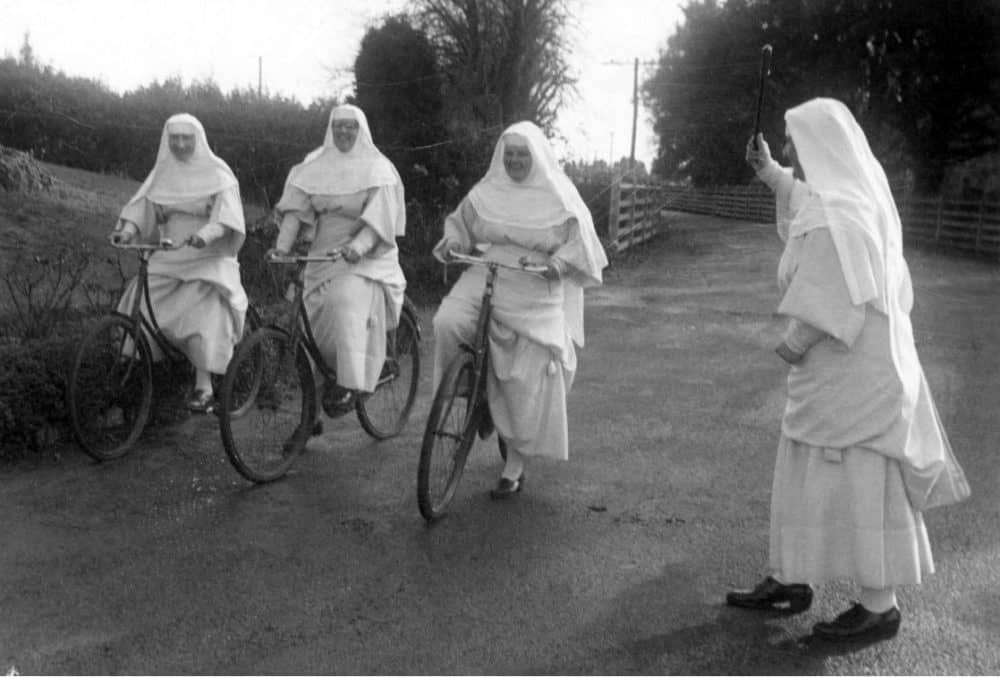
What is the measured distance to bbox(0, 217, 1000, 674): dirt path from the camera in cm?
446

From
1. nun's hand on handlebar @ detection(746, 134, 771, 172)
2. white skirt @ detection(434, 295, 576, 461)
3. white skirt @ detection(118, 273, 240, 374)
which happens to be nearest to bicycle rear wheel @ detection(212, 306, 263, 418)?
white skirt @ detection(118, 273, 240, 374)

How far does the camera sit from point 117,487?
6559 millimetres

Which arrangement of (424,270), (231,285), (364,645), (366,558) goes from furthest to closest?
1. (424,270)
2. (231,285)
3. (366,558)
4. (364,645)

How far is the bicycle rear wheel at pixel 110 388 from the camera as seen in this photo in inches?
263

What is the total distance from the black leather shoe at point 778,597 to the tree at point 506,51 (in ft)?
58.0

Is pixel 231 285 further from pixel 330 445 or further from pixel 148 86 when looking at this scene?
pixel 148 86

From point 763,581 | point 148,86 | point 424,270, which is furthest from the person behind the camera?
point 148,86

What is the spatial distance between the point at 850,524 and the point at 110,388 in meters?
4.56

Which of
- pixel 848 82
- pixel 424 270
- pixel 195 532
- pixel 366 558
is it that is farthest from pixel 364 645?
pixel 848 82

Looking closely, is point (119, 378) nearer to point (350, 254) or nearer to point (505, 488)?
point (350, 254)

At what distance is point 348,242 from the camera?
7449 millimetres

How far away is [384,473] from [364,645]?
104 inches

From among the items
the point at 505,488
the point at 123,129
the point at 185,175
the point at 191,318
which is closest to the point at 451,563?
the point at 505,488

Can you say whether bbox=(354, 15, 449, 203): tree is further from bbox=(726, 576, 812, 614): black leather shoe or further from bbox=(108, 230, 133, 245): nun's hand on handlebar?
bbox=(726, 576, 812, 614): black leather shoe
